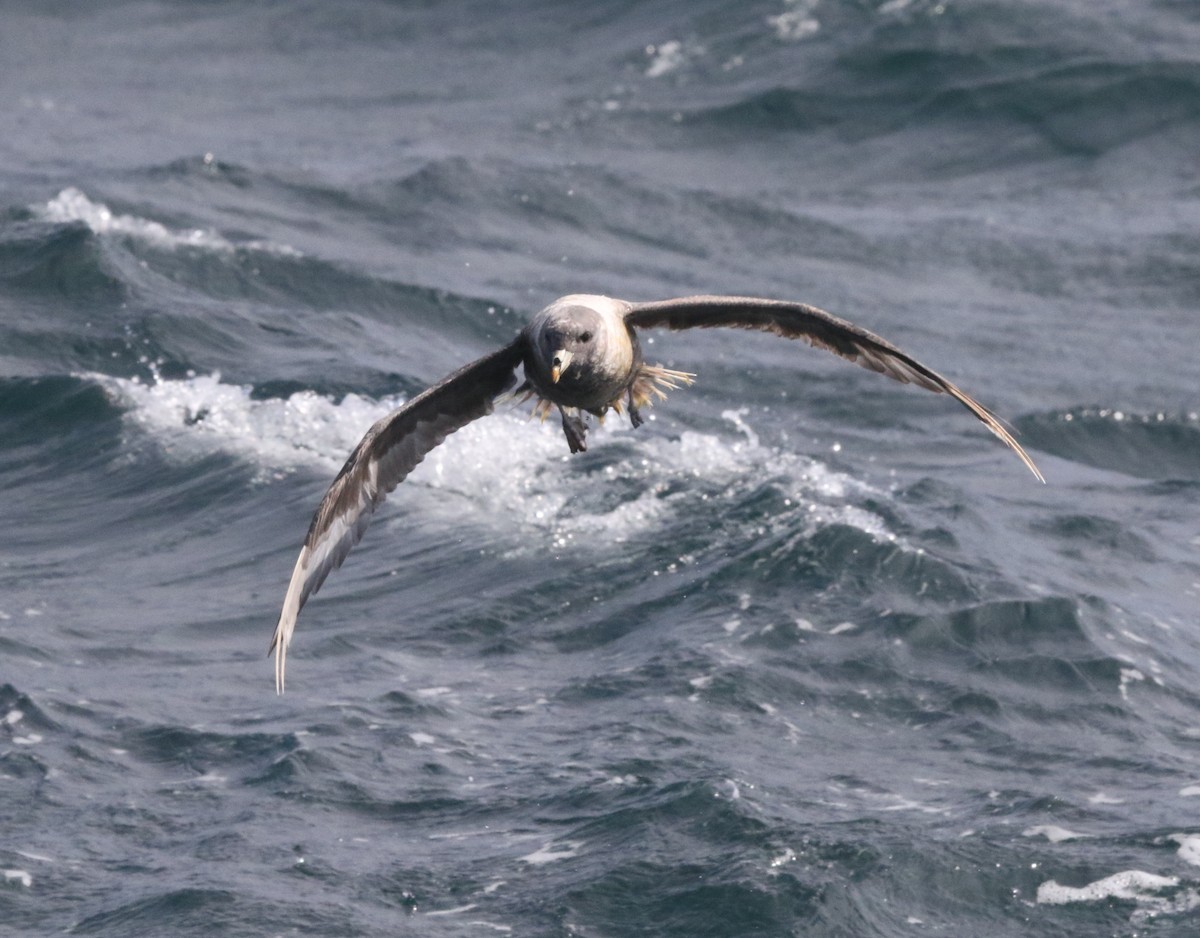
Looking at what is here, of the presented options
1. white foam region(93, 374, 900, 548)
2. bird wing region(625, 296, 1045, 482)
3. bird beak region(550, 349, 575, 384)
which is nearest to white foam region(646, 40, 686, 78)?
white foam region(93, 374, 900, 548)

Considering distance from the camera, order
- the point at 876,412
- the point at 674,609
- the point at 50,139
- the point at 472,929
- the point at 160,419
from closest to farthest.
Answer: the point at 472,929, the point at 674,609, the point at 160,419, the point at 876,412, the point at 50,139

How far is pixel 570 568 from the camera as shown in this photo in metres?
Result: 17.2

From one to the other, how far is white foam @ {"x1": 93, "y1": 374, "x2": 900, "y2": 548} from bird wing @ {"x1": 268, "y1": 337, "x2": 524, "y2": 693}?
5854 millimetres

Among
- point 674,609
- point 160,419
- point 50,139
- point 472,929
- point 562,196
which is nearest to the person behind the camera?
point 472,929

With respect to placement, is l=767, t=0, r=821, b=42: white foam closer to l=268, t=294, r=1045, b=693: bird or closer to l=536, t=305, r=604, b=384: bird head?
l=268, t=294, r=1045, b=693: bird

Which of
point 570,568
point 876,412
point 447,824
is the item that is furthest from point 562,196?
point 447,824

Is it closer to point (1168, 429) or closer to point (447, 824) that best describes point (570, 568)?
point (447, 824)

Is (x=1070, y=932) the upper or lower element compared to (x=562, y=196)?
lower

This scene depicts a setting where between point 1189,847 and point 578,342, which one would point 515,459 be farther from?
point 578,342

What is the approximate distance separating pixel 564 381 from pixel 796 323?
1.40 meters

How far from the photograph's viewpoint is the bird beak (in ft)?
33.5

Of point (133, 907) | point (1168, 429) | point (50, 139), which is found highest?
point (50, 139)

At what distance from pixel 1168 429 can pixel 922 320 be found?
13.5 feet

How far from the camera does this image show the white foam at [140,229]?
24.7m
